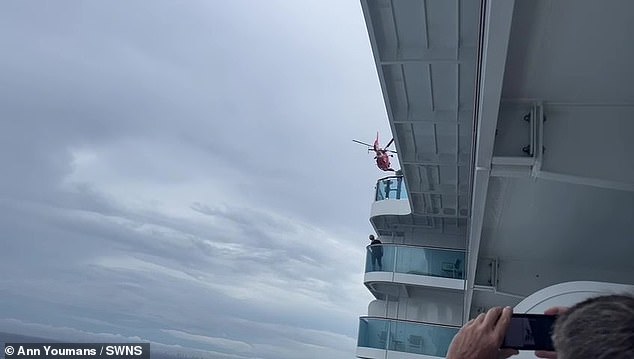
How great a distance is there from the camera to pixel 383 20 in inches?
194

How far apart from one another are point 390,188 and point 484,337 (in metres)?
13.5

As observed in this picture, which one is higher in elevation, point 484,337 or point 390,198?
point 390,198

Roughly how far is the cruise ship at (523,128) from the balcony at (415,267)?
10.4 feet

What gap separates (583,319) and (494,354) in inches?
18.8

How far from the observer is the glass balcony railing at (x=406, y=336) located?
11.9m

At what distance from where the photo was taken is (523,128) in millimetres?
4012

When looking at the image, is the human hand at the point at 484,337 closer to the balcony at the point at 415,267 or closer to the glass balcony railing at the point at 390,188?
the balcony at the point at 415,267

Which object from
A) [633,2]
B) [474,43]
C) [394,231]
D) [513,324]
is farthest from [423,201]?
[513,324]

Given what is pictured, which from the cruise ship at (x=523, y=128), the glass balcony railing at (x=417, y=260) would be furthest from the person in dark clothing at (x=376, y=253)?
the cruise ship at (x=523, y=128)

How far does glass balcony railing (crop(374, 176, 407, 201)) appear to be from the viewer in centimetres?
1430

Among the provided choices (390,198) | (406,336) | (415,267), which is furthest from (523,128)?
(390,198)

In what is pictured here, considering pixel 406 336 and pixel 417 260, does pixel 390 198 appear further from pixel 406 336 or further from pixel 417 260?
pixel 406 336

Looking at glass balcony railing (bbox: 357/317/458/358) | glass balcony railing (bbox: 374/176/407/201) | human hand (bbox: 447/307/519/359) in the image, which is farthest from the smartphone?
glass balcony railing (bbox: 374/176/407/201)

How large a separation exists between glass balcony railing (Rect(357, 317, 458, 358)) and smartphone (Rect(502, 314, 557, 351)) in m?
10.8
